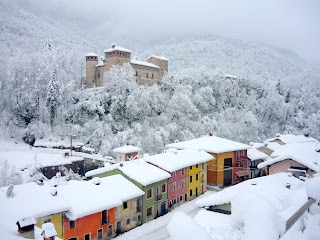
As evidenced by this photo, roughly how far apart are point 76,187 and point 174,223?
2315 cm

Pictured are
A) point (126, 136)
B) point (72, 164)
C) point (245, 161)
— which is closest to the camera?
point (72, 164)

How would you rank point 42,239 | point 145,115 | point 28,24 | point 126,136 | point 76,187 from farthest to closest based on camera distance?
point 28,24
point 145,115
point 126,136
point 76,187
point 42,239

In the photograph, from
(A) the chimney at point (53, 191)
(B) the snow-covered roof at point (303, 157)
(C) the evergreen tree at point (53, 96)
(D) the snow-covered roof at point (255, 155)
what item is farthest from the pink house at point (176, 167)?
(C) the evergreen tree at point (53, 96)

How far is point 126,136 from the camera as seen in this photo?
155 feet

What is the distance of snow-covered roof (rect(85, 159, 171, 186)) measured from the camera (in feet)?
87.4

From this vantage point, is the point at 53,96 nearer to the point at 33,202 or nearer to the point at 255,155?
the point at 33,202

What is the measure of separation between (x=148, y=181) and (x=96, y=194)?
533cm

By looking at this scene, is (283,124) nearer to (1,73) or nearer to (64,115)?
(64,115)

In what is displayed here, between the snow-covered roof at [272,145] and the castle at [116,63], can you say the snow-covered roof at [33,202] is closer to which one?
the snow-covered roof at [272,145]

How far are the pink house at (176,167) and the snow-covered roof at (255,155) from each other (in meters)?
10.4

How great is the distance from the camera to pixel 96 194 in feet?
74.5

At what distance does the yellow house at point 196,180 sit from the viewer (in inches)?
1318

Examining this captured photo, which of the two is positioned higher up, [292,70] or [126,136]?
[292,70]

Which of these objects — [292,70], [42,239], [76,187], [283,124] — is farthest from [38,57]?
[292,70]
